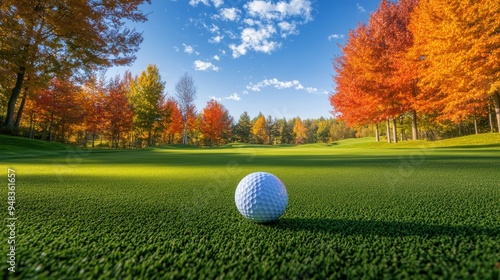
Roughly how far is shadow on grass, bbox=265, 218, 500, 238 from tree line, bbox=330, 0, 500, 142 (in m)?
14.1

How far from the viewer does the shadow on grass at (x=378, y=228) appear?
138 cm

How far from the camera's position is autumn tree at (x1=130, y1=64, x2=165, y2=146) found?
103ft

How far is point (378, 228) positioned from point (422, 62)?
1579 centimetres

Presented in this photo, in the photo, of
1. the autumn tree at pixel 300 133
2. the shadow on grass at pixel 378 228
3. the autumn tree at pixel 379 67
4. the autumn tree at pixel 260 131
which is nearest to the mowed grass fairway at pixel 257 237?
the shadow on grass at pixel 378 228

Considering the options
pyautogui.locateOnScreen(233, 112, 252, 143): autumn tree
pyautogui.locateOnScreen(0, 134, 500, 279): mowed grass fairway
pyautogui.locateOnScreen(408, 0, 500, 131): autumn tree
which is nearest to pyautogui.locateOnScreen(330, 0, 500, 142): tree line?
pyautogui.locateOnScreen(408, 0, 500, 131): autumn tree

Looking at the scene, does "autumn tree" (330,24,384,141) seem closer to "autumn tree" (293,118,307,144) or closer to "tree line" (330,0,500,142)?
A: "tree line" (330,0,500,142)

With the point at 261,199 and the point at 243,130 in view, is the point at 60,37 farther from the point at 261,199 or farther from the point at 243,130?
the point at 243,130

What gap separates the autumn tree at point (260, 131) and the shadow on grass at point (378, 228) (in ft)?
204

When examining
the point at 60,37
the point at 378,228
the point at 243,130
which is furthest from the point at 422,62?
the point at 243,130

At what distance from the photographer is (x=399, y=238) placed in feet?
4.36

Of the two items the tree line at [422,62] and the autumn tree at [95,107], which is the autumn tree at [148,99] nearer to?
the autumn tree at [95,107]

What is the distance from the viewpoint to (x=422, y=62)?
13531 mm

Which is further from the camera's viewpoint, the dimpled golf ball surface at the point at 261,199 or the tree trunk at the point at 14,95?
the tree trunk at the point at 14,95

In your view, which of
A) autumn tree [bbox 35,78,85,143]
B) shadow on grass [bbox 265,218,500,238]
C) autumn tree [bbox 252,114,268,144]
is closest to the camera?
shadow on grass [bbox 265,218,500,238]
